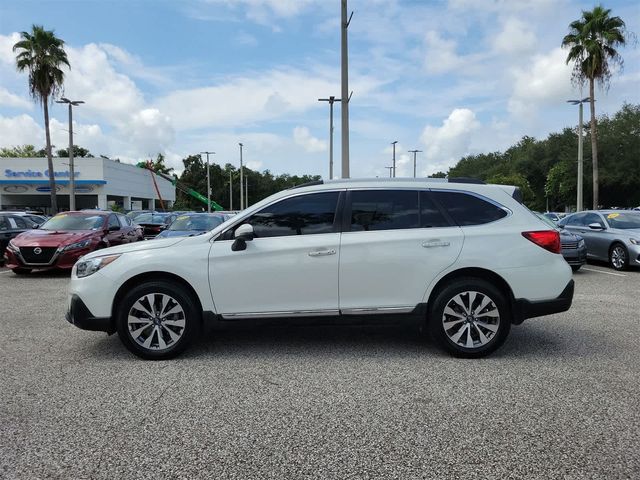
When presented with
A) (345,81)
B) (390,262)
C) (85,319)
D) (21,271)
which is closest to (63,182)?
(21,271)

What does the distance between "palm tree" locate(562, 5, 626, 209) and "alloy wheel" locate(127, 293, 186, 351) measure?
28.0 meters

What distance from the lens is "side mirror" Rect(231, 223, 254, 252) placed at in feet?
15.8

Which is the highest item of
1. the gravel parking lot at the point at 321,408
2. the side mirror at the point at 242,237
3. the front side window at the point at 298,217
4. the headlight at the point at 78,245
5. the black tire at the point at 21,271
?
the front side window at the point at 298,217

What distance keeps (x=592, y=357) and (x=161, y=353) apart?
13.7 ft

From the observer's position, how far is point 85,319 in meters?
4.92

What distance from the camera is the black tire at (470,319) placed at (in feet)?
16.1

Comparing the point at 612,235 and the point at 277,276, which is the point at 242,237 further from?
the point at 612,235

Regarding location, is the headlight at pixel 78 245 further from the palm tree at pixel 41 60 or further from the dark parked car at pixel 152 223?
the palm tree at pixel 41 60

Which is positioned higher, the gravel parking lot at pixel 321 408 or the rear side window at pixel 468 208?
the rear side window at pixel 468 208

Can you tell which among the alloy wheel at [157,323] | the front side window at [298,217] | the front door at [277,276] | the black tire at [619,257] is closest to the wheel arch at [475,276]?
the front door at [277,276]

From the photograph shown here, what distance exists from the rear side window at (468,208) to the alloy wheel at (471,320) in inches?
28.9

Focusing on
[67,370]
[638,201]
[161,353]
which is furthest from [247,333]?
[638,201]

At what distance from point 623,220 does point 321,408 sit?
40.5 feet

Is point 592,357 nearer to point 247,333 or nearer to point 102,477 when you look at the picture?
point 247,333
